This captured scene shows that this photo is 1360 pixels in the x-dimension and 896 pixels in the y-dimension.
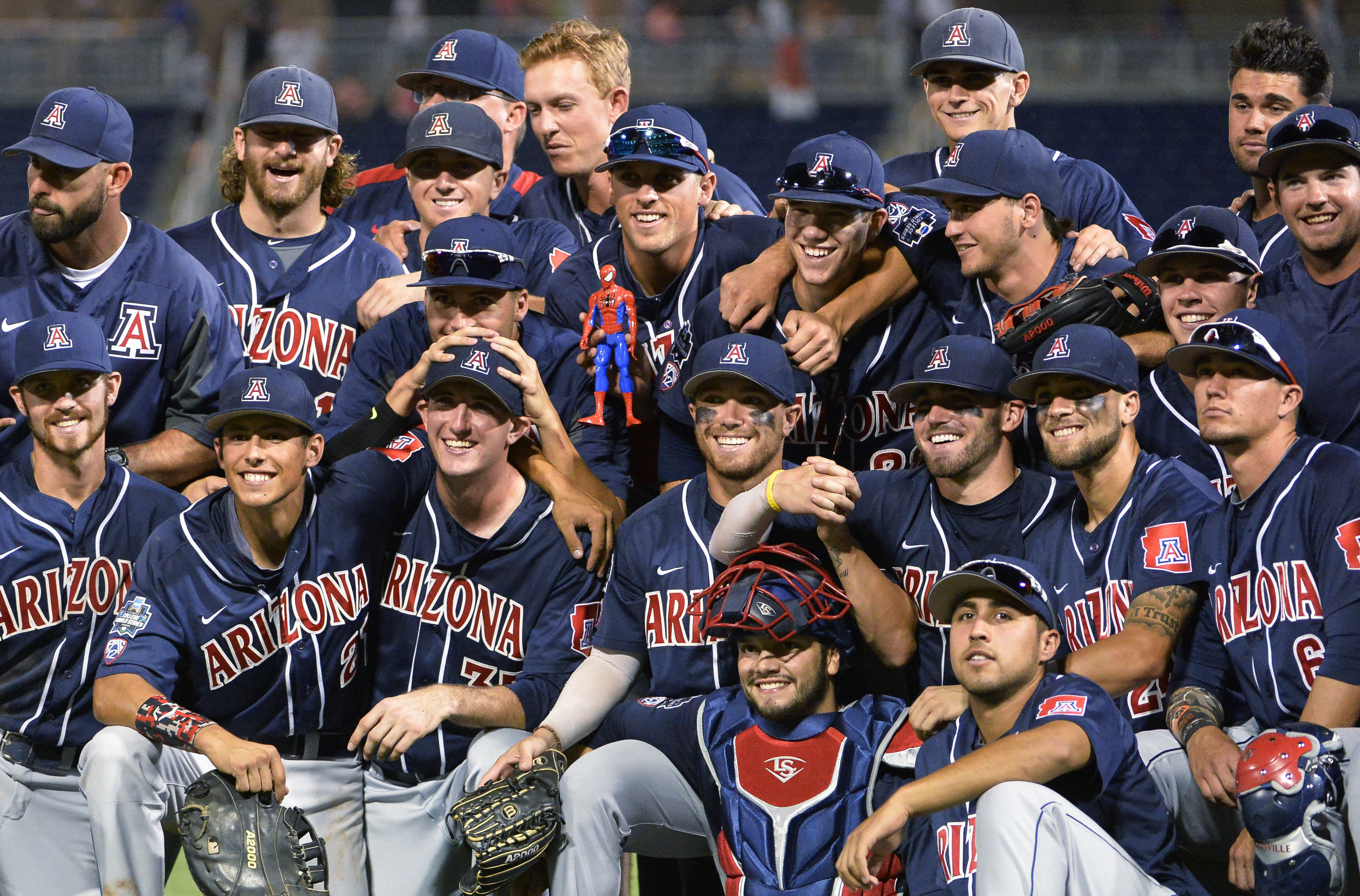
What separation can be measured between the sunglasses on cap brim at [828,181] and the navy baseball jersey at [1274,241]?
1181 mm

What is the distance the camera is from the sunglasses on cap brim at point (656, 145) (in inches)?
187

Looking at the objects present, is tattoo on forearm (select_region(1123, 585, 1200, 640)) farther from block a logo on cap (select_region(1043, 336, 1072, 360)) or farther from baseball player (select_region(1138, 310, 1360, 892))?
block a logo on cap (select_region(1043, 336, 1072, 360))

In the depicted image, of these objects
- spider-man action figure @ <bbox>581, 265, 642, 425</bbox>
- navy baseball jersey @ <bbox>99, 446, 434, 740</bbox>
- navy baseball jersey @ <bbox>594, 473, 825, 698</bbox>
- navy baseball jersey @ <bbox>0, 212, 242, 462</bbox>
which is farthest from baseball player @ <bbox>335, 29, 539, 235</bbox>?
navy baseball jersey @ <bbox>594, 473, 825, 698</bbox>

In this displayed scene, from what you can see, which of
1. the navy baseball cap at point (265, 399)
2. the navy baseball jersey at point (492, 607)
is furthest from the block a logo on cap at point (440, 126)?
the navy baseball jersey at point (492, 607)

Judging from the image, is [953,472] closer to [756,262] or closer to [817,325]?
[817,325]

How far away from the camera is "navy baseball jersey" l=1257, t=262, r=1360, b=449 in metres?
4.25

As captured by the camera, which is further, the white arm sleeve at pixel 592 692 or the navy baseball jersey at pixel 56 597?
the navy baseball jersey at pixel 56 597

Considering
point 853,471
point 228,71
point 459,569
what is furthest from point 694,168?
point 228,71

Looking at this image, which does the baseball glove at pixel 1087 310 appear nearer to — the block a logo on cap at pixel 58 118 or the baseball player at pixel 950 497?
the baseball player at pixel 950 497

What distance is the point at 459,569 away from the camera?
14.9 ft

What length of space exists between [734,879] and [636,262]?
6.10 ft

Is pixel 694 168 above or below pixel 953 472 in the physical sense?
above

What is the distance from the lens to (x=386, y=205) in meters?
6.02

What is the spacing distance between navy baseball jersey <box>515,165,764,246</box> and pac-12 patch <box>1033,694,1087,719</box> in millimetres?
2464
